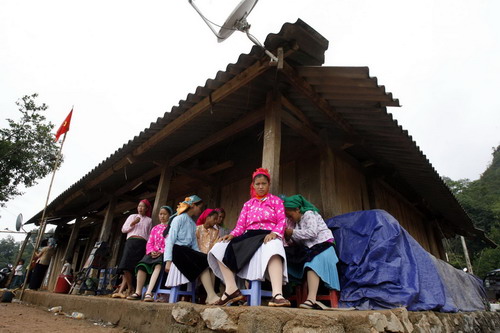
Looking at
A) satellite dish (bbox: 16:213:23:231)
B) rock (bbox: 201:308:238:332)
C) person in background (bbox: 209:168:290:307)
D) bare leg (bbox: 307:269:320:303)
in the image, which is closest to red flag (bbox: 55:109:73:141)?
person in background (bbox: 209:168:290:307)

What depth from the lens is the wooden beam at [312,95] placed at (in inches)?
135

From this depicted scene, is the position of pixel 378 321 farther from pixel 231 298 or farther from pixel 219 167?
pixel 219 167

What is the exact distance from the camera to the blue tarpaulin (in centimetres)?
289

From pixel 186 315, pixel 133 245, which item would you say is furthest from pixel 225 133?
pixel 186 315

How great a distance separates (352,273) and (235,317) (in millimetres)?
1643

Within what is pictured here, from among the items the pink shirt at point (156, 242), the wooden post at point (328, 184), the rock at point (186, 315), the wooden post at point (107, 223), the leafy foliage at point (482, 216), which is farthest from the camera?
the leafy foliage at point (482, 216)

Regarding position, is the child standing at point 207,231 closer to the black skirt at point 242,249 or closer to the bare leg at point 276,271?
the black skirt at point 242,249

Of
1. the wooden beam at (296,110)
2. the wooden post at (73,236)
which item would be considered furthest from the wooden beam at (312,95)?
the wooden post at (73,236)

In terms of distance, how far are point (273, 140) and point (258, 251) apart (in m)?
1.53

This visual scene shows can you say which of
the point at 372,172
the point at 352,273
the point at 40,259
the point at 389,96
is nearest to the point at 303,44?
the point at 389,96

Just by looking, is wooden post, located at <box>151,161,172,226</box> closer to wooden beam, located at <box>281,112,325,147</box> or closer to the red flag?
wooden beam, located at <box>281,112,325,147</box>

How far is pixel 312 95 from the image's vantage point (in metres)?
3.86

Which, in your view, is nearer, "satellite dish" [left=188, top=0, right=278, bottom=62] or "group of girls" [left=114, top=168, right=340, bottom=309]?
"group of girls" [left=114, top=168, right=340, bottom=309]

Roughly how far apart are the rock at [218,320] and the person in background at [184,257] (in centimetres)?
90
